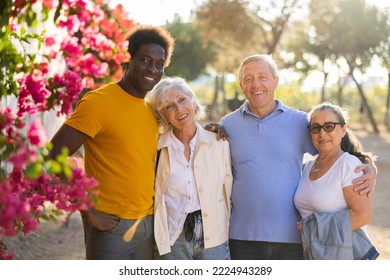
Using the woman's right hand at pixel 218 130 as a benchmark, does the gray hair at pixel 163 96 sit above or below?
above

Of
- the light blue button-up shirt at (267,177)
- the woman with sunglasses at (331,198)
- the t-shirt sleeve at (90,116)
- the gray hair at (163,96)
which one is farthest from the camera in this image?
the light blue button-up shirt at (267,177)

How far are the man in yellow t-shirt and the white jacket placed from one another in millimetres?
69

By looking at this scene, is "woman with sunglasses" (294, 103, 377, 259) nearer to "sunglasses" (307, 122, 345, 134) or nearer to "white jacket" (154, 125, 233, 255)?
"sunglasses" (307, 122, 345, 134)

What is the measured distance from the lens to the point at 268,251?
402 centimetres

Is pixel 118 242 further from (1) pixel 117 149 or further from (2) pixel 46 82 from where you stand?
(2) pixel 46 82

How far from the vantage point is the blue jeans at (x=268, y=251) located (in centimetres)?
400

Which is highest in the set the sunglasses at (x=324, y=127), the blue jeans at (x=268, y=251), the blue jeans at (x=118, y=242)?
the sunglasses at (x=324, y=127)

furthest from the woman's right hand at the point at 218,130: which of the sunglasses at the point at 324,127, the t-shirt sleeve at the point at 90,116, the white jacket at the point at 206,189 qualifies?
the t-shirt sleeve at the point at 90,116

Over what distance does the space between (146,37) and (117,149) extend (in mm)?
733

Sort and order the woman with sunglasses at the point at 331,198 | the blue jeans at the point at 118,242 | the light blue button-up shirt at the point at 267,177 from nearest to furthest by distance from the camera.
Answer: the blue jeans at the point at 118,242 → the woman with sunglasses at the point at 331,198 → the light blue button-up shirt at the point at 267,177

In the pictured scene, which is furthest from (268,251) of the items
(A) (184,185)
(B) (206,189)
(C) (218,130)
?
(C) (218,130)

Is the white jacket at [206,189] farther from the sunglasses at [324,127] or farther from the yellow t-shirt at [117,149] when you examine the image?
the sunglasses at [324,127]

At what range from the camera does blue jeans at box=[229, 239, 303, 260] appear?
4.00m
